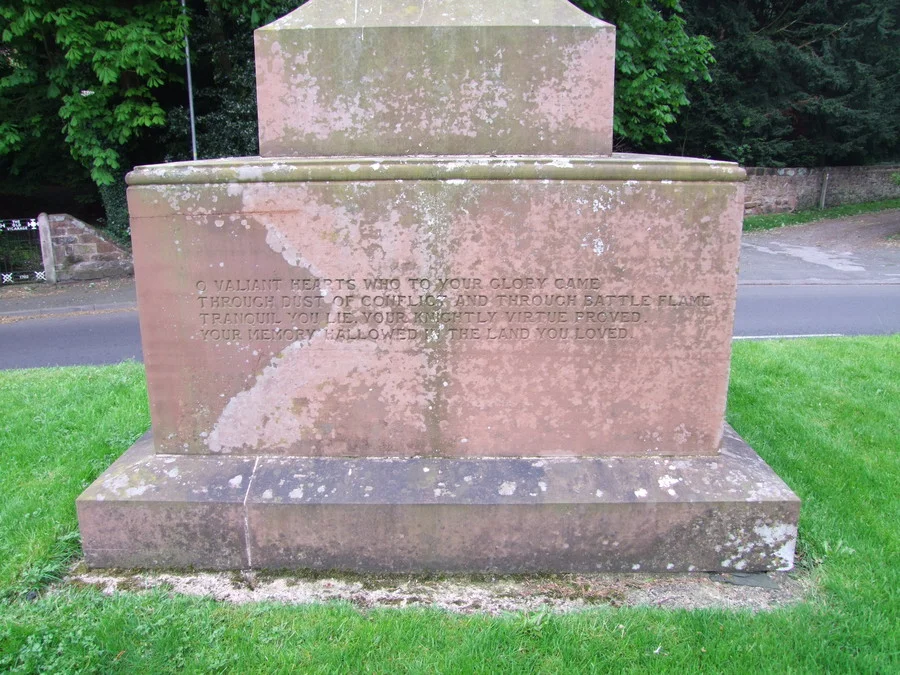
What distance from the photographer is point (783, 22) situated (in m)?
22.6

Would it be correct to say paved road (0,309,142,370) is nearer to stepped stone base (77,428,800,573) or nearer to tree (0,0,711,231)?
tree (0,0,711,231)

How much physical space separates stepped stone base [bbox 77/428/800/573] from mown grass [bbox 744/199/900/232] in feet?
64.5

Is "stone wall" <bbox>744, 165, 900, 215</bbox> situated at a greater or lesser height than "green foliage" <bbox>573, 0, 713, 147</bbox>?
lesser

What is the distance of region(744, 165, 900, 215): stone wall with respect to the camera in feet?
73.8

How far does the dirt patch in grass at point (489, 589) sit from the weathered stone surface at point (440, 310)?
57 cm

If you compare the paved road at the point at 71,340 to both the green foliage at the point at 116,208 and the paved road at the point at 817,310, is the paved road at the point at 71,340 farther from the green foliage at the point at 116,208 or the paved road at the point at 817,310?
the paved road at the point at 817,310

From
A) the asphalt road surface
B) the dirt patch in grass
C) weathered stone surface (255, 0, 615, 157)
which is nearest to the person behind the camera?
the dirt patch in grass

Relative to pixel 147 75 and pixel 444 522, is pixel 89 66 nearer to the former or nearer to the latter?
pixel 147 75

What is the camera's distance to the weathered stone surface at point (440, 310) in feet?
9.51

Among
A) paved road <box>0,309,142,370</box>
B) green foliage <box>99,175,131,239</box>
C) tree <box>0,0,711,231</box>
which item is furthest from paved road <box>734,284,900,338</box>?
green foliage <box>99,175,131,239</box>

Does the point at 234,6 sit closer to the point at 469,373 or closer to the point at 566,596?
the point at 469,373

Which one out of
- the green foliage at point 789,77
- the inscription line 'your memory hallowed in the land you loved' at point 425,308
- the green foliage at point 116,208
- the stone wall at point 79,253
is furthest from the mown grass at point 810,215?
the inscription line 'your memory hallowed in the land you loved' at point 425,308

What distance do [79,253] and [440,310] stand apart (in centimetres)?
1316

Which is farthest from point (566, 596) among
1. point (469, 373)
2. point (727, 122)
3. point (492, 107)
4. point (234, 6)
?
point (727, 122)
